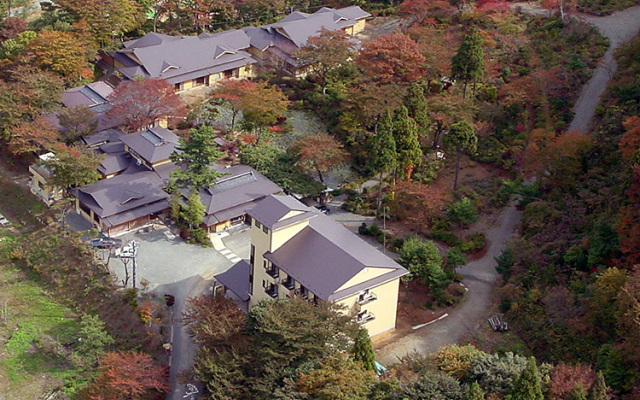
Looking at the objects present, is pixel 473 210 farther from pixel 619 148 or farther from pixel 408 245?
pixel 619 148

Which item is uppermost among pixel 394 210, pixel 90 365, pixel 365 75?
pixel 365 75

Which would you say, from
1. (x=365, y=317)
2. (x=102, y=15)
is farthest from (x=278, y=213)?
(x=102, y=15)

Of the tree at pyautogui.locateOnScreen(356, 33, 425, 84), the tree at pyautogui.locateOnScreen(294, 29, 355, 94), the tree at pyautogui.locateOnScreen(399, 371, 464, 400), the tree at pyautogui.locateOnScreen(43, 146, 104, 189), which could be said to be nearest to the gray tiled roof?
the tree at pyautogui.locateOnScreen(43, 146, 104, 189)

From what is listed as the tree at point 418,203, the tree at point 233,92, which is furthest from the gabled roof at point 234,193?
the tree at point 418,203

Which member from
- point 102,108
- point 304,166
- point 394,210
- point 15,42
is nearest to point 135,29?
point 15,42

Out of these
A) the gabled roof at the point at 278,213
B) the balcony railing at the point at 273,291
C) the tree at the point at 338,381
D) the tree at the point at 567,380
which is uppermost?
the gabled roof at the point at 278,213

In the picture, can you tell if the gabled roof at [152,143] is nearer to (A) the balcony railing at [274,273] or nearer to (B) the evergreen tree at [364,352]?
(A) the balcony railing at [274,273]
